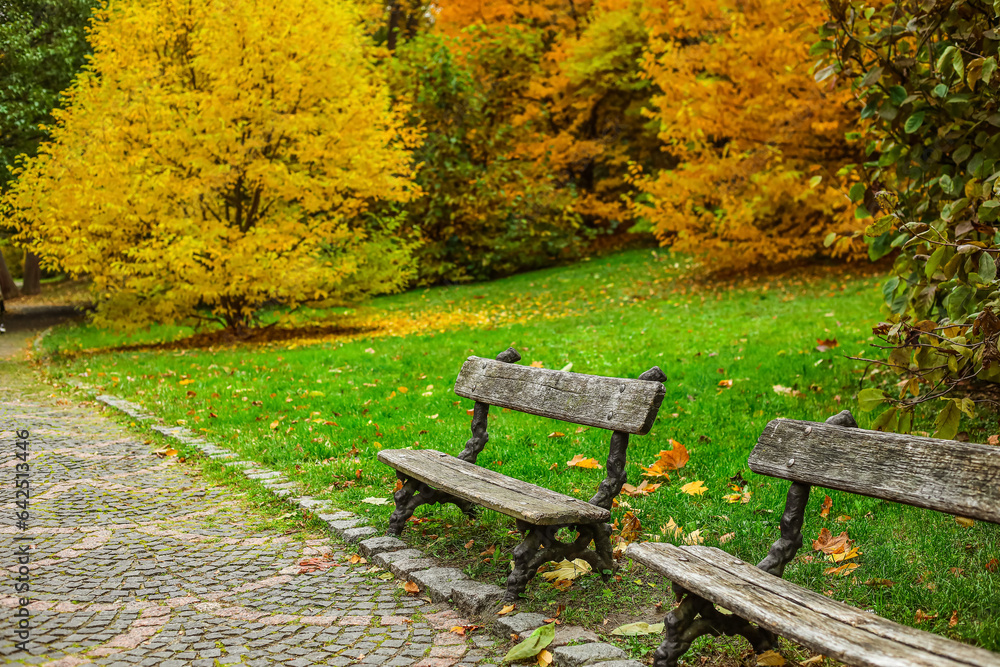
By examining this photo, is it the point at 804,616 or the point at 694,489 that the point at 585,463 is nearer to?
the point at 694,489

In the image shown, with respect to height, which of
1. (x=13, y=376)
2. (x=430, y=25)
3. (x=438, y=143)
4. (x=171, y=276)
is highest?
(x=430, y=25)

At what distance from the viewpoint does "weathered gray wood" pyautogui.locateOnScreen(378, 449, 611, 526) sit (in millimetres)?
3434

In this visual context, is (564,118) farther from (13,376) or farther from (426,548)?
(426,548)

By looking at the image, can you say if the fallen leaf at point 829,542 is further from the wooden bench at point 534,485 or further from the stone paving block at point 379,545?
the stone paving block at point 379,545

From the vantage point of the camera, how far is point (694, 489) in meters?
4.64

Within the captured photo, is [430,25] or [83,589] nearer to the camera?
[83,589]

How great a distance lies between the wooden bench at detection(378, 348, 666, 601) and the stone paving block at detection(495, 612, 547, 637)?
161 mm

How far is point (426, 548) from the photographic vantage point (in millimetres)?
4316

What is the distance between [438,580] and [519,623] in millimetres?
626

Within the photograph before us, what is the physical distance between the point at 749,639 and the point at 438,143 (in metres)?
20.3

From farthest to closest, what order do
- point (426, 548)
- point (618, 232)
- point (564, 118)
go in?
point (618, 232) < point (564, 118) < point (426, 548)

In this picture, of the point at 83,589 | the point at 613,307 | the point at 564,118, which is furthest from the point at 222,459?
the point at 564,118

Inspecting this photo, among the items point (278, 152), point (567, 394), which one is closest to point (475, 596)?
point (567, 394)

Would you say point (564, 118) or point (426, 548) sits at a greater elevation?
point (564, 118)
